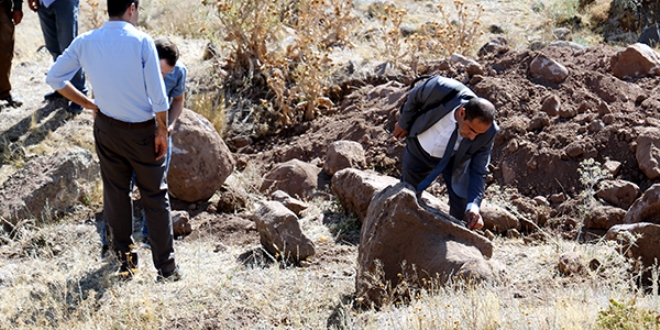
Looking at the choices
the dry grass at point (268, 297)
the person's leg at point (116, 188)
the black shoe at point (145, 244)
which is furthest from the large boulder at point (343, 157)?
the person's leg at point (116, 188)

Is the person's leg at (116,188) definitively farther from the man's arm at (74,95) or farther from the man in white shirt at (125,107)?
the man's arm at (74,95)

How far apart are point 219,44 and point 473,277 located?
567 cm

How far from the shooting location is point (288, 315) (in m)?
4.04

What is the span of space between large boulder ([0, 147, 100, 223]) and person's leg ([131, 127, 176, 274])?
1647mm

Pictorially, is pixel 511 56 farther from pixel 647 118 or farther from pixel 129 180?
pixel 129 180

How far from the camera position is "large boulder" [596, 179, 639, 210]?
18.9 feet

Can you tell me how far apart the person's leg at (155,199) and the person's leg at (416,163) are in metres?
1.65

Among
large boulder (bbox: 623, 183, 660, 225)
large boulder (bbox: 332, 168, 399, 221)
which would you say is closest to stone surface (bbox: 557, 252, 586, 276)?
large boulder (bbox: 623, 183, 660, 225)

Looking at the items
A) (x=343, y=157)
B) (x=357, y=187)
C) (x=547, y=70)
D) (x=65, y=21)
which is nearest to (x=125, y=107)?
(x=357, y=187)

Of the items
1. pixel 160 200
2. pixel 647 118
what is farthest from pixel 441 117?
pixel 647 118

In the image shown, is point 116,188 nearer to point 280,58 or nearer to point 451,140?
point 451,140

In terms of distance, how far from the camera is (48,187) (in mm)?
5762

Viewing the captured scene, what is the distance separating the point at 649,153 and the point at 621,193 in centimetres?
44

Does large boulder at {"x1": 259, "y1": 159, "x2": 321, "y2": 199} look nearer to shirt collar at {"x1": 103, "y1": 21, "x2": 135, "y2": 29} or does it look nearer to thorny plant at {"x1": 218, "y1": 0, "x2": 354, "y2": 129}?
thorny plant at {"x1": 218, "y1": 0, "x2": 354, "y2": 129}
